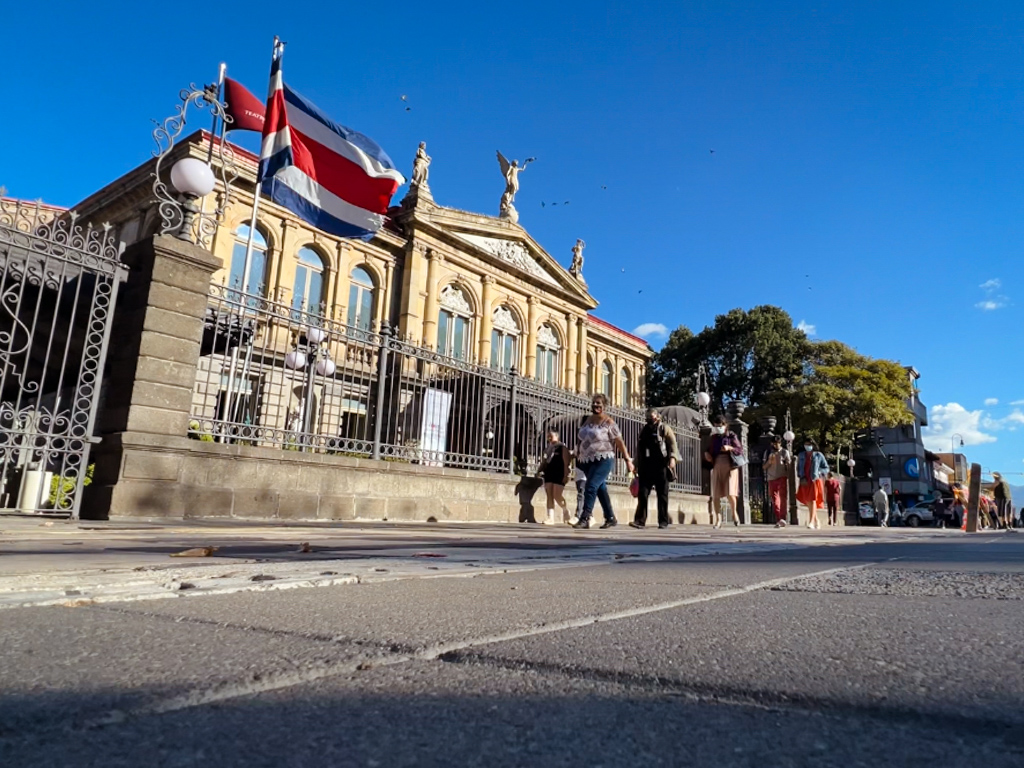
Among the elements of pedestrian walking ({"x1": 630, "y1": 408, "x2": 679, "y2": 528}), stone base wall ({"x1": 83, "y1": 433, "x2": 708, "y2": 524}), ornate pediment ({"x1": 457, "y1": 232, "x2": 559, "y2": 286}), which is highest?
ornate pediment ({"x1": 457, "y1": 232, "x2": 559, "y2": 286})

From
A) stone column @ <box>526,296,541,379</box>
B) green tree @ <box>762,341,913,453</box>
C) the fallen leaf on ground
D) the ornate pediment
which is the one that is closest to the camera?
the fallen leaf on ground

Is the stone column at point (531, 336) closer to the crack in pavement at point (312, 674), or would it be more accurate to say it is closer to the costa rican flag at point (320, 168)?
the costa rican flag at point (320, 168)

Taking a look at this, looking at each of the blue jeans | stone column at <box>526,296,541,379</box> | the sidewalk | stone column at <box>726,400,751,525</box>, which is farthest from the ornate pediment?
the sidewalk

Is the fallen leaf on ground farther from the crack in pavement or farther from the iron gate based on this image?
the iron gate

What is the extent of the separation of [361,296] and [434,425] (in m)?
13.6

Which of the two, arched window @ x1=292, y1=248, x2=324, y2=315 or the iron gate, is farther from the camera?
arched window @ x1=292, y1=248, x2=324, y2=315

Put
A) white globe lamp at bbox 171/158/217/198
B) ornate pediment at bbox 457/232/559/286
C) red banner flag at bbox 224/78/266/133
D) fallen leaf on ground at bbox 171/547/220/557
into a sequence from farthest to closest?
ornate pediment at bbox 457/232/559/286
red banner flag at bbox 224/78/266/133
white globe lamp at bbox 171/158/217/198
fallen leaf on ground at bbox 171/547/220/557

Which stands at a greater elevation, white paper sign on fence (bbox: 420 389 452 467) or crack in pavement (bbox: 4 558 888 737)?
white paper sign on fence (bbox: 420 389 452 467)

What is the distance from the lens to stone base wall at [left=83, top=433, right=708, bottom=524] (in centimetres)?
636

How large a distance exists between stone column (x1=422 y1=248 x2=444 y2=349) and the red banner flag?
34.1 feet

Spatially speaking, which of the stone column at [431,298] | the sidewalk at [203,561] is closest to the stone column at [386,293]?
the stone column at [431,298]

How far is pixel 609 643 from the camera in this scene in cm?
134

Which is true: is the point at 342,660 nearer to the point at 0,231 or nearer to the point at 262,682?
the point at 262,682

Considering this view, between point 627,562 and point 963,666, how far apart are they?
8.29 feet
